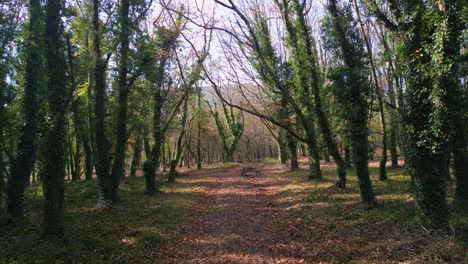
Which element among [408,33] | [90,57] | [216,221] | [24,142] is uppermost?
[90,57]

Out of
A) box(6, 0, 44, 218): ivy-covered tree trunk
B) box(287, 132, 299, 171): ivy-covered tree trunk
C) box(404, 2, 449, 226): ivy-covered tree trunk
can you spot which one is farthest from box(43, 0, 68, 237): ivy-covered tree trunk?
box(287, 132, 299, 171): ivy-covered tree trunk

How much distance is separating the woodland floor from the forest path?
0.08ft

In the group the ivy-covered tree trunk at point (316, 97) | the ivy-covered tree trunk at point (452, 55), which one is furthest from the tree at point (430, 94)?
the ivy-covered tree trunk at point (316, 97)

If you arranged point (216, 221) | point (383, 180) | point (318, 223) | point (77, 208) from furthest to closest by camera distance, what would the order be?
point (383, 180)
point (77, 208)
point (216, 221)
point (318, 223)

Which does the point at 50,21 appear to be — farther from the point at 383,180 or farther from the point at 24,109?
the point at 383,180

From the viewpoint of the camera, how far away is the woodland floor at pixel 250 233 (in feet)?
22.8

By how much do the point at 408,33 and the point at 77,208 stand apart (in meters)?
13.5

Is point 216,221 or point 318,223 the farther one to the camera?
point 216,221

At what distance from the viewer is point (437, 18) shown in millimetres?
7074

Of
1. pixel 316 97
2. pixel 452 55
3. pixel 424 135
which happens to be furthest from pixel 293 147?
pixel 452 55

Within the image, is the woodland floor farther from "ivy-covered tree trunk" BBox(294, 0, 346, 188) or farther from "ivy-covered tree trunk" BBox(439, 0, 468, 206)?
"ivy-covered tree trunk" BBox(439, 0, 468, 206)

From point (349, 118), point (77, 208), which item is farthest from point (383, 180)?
point (77, 208)

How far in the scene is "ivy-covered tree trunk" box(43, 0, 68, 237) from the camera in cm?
823

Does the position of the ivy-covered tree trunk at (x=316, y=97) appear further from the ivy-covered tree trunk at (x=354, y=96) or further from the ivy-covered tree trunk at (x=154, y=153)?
the ivy-covered tree trunk at (x=154, y=153)
